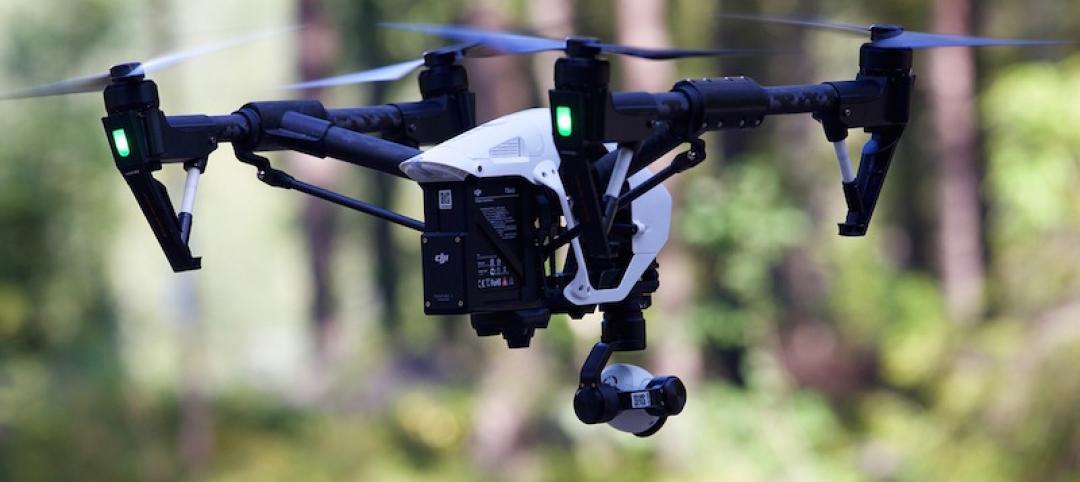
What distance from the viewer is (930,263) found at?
675 inches

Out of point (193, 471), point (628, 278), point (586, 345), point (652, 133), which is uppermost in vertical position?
point (652, 133)

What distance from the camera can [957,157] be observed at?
1595cm

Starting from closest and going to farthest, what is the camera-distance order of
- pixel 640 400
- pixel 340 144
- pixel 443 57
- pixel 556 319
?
pixel 340 144, pixel 640 400, pixel 443 57, pixel 556 319

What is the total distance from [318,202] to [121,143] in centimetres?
1313

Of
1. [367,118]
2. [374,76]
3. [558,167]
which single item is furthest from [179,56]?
[558,167]

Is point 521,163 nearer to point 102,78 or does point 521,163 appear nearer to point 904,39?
point 102,78

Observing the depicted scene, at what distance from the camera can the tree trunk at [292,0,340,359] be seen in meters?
17.0

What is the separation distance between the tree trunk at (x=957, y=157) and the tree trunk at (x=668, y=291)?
2489mm

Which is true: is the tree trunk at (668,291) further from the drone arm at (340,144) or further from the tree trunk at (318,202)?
the drone arm at (340,144)

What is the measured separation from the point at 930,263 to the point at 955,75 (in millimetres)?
2190

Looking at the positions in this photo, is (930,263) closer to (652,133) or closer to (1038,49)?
(1038,49)

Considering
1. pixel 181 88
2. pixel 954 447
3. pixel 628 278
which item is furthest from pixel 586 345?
pixel 628 278

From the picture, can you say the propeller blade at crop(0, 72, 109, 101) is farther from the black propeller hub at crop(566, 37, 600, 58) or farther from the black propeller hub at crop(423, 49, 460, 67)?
the black propeller hub at crop(566, 37, 600, 58)

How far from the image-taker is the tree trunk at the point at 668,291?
581 inches
